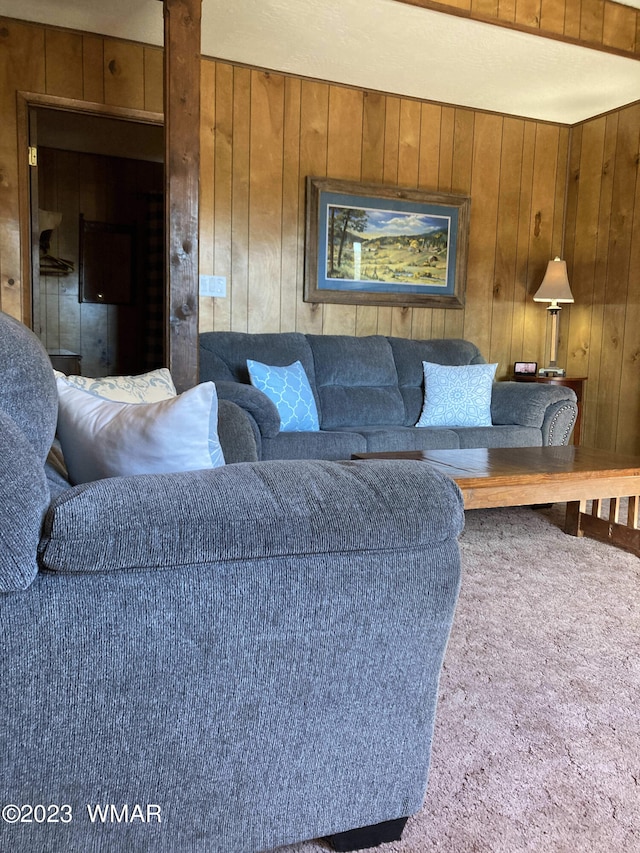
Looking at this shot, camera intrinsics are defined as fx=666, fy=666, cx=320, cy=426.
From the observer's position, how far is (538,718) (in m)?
1.54

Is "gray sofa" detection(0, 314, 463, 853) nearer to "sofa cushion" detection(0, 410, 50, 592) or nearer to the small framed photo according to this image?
"sofa cushion" detection(0, 410, 50, 592)

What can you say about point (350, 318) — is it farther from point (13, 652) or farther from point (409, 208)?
point (13, 652)

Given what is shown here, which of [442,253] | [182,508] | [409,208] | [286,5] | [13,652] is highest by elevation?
[286,5]

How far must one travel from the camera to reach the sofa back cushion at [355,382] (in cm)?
376

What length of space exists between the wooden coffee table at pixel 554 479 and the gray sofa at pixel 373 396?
466 mm

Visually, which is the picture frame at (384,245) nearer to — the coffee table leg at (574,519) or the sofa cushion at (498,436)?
the sofa cushion at (498,436)

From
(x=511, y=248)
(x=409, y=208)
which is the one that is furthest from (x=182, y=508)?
(x=511, y=248)

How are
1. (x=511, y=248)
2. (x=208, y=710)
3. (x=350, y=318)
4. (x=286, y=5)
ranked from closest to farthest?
(x=208, y=710)
(x=286, y=5)
(x=350, y=318)
(x=511, y=248)

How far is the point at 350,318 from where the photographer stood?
4.39m

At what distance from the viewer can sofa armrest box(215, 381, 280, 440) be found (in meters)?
2.86

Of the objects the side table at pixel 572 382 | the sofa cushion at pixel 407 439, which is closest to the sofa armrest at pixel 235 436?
the sofa cushion at pixel 407 439

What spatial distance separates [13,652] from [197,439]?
49cm

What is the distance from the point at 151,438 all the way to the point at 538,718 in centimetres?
109

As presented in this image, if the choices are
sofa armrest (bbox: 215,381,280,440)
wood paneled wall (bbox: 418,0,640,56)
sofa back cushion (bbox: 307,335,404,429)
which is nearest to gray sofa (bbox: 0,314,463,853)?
sofa armrest (bbox: 215,381,280,440)
